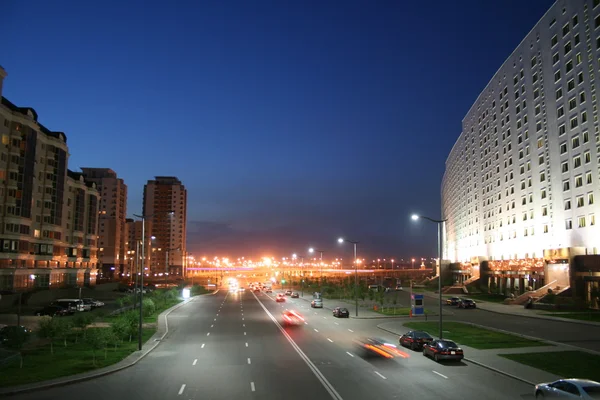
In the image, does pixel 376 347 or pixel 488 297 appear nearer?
pixel 376 347

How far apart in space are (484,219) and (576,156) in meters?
43.1

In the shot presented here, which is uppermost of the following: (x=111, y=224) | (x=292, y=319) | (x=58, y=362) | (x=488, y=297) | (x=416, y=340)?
(x=111, y=224)

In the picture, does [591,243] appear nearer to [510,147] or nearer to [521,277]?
[521,277]

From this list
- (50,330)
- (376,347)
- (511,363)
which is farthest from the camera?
(376,347)

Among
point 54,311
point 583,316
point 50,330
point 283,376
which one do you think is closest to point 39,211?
point 54,311

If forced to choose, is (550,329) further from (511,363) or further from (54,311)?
(54,311)

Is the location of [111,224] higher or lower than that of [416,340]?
higher

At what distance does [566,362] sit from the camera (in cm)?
2758

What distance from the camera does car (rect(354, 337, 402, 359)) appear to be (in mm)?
30656

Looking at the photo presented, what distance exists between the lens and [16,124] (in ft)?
242

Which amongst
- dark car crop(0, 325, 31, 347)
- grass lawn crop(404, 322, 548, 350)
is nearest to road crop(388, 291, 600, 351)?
grass lawn crop(404, 322, 548, 350)

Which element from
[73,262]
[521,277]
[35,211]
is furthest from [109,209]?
[521,277]

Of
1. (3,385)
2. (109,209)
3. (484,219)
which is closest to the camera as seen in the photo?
(3,385)

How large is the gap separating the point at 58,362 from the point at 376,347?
1993cm
